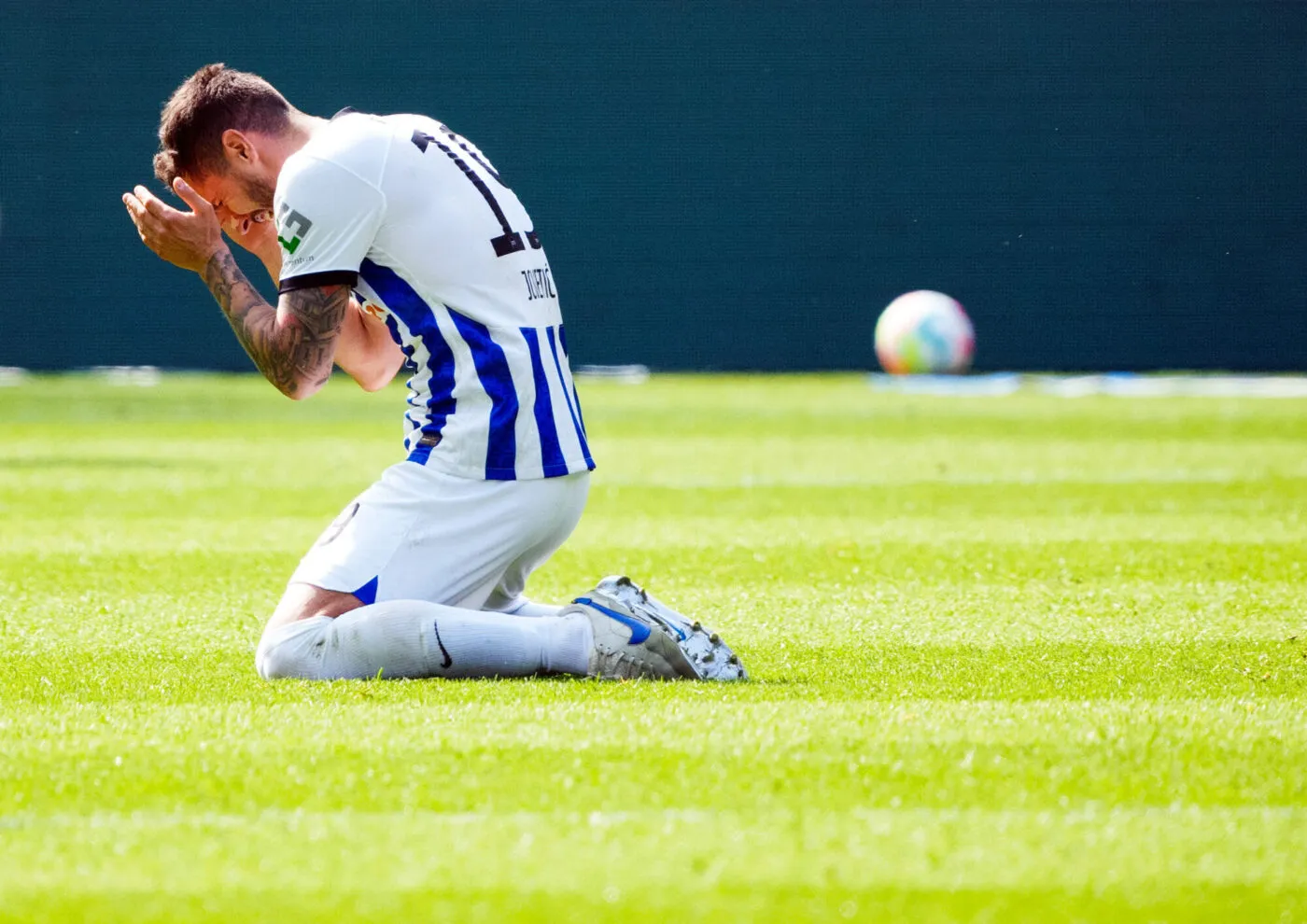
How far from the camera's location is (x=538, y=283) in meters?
3.42

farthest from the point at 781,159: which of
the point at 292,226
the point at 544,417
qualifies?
the point at 292,226

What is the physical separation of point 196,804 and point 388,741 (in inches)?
15.6

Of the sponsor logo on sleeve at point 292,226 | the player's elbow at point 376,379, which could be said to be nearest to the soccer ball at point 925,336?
the player's elbow at point 376,379

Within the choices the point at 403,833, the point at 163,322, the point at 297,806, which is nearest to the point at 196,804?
the point at 297,806

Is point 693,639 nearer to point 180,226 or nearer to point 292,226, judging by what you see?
point 292,226

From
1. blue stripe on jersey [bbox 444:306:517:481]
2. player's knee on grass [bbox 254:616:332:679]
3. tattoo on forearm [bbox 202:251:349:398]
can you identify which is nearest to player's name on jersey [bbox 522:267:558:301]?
blue stripe on jersey [bbox 444:306:517:481]

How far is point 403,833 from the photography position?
2.15 m

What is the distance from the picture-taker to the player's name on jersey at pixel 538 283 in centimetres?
338

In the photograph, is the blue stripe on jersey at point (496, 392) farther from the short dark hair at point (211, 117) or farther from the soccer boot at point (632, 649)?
the short dark hair at point (211, 117)

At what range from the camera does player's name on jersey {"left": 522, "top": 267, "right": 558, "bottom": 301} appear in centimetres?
338

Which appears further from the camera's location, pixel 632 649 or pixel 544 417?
pixel 544 417

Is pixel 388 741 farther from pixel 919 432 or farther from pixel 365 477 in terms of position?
pixel 919 432

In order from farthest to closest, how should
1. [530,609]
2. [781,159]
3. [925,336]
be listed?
1. [781,159]
2. [925,336]
3. [530,609]

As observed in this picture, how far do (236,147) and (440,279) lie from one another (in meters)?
0.51
